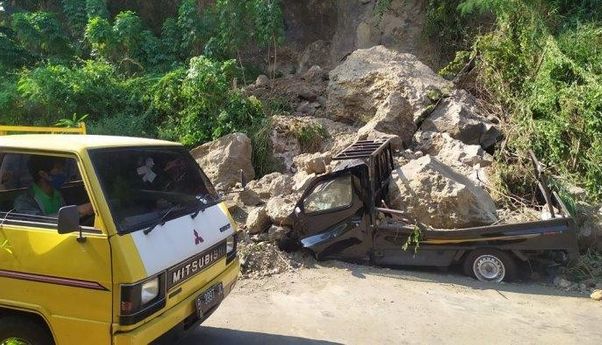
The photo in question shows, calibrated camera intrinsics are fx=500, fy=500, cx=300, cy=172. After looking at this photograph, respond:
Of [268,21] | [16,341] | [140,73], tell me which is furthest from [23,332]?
[140,73]

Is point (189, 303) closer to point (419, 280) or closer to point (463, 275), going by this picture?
point (419, 280)

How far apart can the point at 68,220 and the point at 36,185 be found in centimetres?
71

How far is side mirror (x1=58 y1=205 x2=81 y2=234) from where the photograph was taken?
3.05 m

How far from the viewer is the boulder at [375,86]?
998 centimetres

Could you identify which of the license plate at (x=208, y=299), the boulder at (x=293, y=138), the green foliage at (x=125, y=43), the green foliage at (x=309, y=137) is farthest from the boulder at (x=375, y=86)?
the license plate at (x=208, y=299)

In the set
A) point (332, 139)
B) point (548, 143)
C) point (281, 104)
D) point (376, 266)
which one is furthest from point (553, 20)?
point (376, 266)

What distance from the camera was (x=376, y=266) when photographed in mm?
6324

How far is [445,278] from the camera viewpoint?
19.8 feet

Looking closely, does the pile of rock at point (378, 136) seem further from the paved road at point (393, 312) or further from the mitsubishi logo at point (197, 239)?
the mitsubishi logo at point (197, 239)

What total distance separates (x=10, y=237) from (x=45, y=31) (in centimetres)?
1373

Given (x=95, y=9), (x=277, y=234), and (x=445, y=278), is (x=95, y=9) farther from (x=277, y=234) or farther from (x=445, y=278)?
(x=445, y=278)

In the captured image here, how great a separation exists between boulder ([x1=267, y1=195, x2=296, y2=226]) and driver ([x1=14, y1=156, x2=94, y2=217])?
3420 mm

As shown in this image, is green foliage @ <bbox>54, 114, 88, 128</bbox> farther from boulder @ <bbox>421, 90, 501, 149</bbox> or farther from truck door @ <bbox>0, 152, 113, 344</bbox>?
boulder @ <bbox>421, 90, 501, 149</bbox>

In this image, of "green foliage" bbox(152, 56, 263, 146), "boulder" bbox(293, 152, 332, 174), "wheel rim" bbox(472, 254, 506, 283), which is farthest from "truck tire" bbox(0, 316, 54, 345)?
"green foliage" bbox(152, 56, 263, 146)
